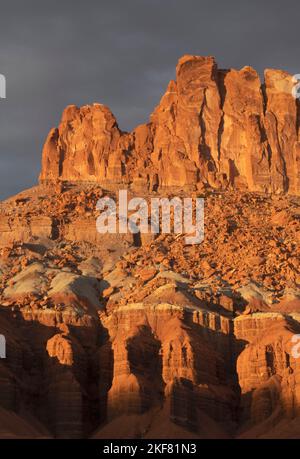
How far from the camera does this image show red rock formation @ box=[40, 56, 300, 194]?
168500 mm

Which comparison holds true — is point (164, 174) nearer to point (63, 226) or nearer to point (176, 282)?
point (63, 226)

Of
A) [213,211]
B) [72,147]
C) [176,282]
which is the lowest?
[176,282]

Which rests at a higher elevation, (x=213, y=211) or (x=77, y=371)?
(x=213, y=211)

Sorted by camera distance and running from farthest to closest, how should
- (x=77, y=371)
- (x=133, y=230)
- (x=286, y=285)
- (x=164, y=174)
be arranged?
(x=164, y=174) → (x=133, y=230) → (x=286, y=285) → (x=77, y=371)

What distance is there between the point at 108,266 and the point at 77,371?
1726 cm

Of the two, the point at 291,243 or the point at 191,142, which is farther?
the point at 191,142

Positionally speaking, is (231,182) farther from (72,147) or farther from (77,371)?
(77,371)

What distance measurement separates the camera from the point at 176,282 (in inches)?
5674

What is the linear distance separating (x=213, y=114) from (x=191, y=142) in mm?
Result: 4093

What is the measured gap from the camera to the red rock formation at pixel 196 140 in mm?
168500

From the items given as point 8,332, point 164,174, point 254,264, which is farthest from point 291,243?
point 8,332

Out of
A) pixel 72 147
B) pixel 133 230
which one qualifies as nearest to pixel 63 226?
pixel 133 230

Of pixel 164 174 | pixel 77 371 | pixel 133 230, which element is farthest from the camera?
pixel 164 174

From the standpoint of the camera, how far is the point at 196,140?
170 meters
